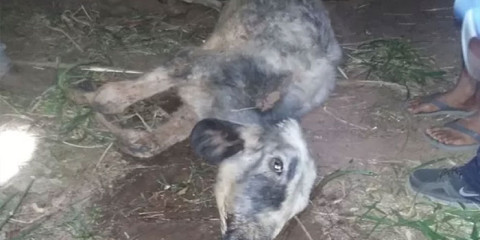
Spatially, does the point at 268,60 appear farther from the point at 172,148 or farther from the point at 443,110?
the point at 443,110

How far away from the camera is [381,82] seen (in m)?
5.01

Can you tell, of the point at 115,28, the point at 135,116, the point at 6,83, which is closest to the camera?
the point at 135,116

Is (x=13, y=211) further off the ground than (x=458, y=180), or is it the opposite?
(x=458, y=180)

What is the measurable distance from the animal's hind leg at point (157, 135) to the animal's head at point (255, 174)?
56cm

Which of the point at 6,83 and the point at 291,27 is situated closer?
the point at 291,27

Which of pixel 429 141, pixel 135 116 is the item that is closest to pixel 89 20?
pixel 135 116

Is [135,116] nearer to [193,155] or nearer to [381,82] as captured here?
[193,155]

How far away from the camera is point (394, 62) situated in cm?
520

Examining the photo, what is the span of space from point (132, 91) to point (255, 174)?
1053 millimetres

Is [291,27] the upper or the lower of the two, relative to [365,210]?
upper

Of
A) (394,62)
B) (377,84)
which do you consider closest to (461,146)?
(377,84)

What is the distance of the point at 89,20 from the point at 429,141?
256cm

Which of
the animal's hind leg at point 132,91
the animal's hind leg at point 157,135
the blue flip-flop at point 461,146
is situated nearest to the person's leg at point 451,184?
the blue flip-flop at point 461,146

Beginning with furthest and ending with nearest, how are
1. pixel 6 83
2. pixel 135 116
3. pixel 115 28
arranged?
pixel 115 28 < pixel 6 83 < pixel 135 116
